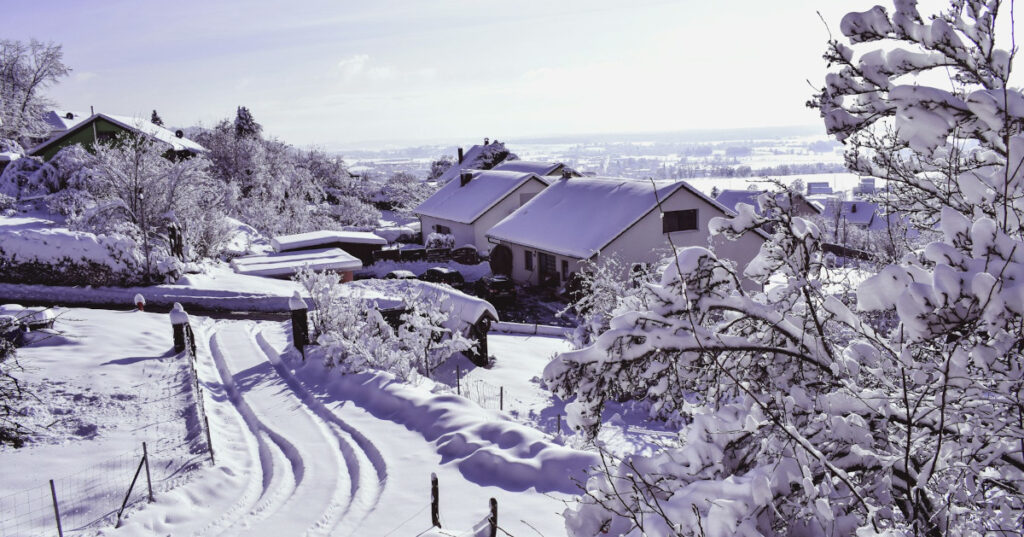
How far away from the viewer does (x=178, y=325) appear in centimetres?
1788

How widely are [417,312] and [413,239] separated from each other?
3471 cm

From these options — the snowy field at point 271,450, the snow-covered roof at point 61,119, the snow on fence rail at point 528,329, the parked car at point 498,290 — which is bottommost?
the snow on fence rail at point 528,329

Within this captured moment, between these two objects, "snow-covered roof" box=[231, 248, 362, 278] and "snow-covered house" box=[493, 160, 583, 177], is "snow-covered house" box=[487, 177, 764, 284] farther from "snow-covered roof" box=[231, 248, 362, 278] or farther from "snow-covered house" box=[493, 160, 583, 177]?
"snow-covered house" box=[493, 160, 583, 177]

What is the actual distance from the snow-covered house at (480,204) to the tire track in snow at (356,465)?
89.4 feet

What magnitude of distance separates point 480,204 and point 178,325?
26683mm

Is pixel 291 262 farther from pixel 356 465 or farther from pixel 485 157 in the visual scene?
pixel 485 157

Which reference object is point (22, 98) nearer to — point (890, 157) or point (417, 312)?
point (417, 312)

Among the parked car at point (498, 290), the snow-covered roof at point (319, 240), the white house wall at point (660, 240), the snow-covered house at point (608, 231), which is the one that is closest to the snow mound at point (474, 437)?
the parked car at point (498, 290)

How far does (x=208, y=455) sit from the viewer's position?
1159 centimetres

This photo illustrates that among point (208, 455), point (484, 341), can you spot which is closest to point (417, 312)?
point (484, 341)

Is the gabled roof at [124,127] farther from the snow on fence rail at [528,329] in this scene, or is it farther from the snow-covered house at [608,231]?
the snow on fence rail at [528,329]

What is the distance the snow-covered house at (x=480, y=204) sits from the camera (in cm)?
4228

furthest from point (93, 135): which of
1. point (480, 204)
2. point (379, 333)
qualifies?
point (379, 333)

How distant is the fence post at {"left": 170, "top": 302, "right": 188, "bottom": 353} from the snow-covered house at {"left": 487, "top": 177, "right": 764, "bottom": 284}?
16.6 meters
